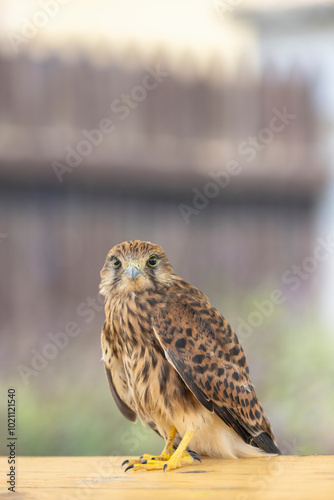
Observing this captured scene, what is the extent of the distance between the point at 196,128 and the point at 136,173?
0.50m

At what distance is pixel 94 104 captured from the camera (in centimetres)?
372

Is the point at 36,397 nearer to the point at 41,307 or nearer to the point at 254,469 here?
the point at 41,307

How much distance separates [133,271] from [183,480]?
0.53 meters

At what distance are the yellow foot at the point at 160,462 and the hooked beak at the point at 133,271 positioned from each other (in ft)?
1.53

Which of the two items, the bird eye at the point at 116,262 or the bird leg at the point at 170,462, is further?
the bird eye at the point at 116,262

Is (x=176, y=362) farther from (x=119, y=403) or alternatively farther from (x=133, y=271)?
(x=119, y=403)

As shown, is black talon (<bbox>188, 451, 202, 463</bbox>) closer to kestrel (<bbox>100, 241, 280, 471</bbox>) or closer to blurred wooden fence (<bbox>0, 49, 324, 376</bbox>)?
kestrel (<bbox>100, 241, 280, 471</bbox>)

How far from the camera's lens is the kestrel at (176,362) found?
1.52m

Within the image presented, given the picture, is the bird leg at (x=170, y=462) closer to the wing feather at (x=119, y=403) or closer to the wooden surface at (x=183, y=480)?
the wooden surface at (x=183, y=480)

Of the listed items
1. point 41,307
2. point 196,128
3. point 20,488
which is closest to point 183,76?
point 196,128

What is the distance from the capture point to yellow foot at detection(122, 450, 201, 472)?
4.81 ft

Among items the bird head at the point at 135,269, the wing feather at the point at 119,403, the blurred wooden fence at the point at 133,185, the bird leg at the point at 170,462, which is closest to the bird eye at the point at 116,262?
the bird head at the point at 135,269

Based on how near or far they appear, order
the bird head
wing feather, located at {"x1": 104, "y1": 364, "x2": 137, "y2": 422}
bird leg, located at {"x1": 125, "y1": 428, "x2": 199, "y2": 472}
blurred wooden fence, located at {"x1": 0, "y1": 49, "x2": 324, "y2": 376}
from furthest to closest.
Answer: blurred wooden fence, located at {"x1": 0, "y1": 49, "x2": 324, "y2": 376}
wing feather, located at {"x1": 104, "y1": 364, "x2": 137, "y2": 422}
the bird head
bird leg, located at {"x1": 125, "y1": 428, "x2": 199, "y2": 472}

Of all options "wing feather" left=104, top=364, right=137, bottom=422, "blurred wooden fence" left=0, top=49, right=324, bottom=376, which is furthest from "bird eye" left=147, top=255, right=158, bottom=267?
"blurred wooden fence" left=0, top=49, right=324, bottom=376
